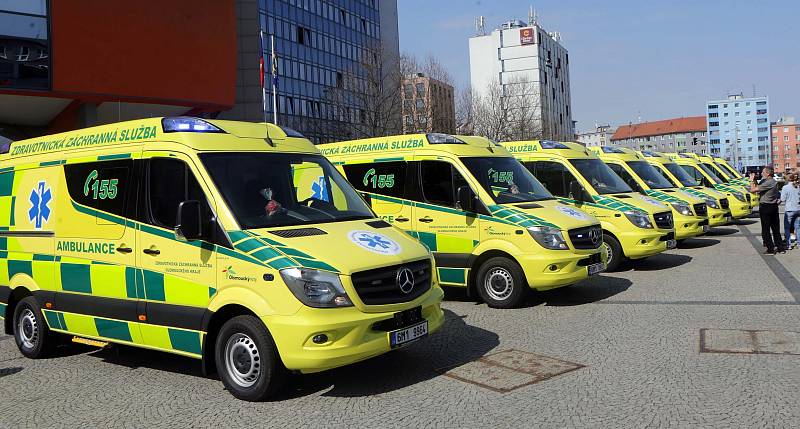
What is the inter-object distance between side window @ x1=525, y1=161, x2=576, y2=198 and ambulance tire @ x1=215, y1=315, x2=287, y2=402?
7.98m

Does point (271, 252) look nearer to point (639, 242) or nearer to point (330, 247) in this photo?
point (330, 247)

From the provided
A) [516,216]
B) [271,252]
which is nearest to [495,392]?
[271,252]

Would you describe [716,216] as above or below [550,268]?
above

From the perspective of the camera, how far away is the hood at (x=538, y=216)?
353 inches

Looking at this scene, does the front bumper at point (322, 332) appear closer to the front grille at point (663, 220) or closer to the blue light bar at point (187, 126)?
the blue light bar at point (187, 126)

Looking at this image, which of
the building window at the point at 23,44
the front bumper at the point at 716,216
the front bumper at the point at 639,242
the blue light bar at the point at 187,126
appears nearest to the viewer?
the blue light bar at the point at 187,126

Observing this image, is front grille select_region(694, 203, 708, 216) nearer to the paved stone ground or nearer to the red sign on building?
the paved stone ground

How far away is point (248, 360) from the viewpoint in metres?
5.58

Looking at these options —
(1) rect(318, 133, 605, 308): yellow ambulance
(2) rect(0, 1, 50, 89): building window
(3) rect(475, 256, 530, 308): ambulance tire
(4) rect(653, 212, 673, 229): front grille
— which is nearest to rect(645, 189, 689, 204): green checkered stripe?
(4) rect(653, 212, 673, 229): front grille

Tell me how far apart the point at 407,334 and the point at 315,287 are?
0.93 meters

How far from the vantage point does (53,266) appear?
702cm

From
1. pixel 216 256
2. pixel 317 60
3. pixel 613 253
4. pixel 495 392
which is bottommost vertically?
Result: pixel 495 392

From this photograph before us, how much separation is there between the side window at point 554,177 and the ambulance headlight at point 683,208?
11.3 feet

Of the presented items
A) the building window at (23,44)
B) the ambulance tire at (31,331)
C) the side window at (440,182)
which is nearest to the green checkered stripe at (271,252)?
the ambulance tire at (31,331)
